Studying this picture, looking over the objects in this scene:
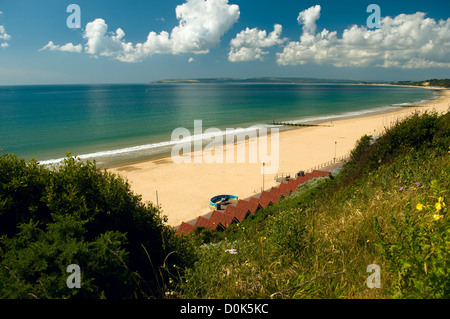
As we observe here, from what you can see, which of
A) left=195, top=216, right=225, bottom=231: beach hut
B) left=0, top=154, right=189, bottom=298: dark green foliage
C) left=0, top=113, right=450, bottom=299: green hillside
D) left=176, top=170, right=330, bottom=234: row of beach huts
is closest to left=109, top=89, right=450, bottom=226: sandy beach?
left=195, top=216, right=225, bottom=231: beach hut

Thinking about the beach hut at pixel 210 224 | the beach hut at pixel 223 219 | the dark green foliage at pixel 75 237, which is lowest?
the beach hut at pixel 210 224

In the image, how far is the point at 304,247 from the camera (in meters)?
3.73

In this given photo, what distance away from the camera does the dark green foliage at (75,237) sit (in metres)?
3.36

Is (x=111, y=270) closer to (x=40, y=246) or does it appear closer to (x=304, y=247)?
(x=40, y=246)

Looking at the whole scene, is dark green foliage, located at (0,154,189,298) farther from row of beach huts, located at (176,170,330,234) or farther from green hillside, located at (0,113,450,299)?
row of beach huts, located at (176,170,330,234)

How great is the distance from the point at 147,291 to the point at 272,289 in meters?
1.98

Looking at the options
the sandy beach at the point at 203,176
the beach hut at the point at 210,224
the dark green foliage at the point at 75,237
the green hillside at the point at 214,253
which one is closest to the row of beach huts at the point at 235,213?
the beach hut at the point at 210,224

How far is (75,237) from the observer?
4098mm

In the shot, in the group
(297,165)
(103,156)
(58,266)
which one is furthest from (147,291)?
(103,156)

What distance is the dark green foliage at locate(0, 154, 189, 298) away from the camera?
336 centimetres

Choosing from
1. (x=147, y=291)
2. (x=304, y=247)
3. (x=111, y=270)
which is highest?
(x=304, y=247)

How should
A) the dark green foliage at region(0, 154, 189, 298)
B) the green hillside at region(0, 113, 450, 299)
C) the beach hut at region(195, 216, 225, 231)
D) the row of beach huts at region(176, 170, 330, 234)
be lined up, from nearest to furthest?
the green hillside at region(0, 113, 450, 299)
the dark green foliage at region(0, 154, 189, 298)
the beach hut at region(195, 216, 225, 231)
the row of beach huts at region(176, 170, 330, 234)

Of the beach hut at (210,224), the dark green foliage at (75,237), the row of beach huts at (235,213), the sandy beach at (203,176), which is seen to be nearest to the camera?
the dark green foliage at (75,237)

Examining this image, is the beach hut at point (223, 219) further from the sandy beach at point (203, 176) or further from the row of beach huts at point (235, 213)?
the sandy beach at point (203, 176)
